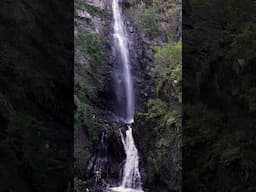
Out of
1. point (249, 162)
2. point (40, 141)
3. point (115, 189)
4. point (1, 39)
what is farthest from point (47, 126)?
point (249, 162)

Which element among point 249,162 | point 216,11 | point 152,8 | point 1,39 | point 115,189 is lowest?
point 115,189

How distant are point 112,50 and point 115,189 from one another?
3.93 ft

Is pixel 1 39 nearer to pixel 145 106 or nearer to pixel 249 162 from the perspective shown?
pixel 145 106

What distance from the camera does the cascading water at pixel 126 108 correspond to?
125 inches

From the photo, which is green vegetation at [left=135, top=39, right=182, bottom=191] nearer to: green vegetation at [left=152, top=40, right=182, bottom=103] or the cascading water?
green vegetation at [left=152, top=40, right=182, bottom=103]

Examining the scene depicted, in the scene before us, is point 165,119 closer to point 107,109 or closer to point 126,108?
point 126,108

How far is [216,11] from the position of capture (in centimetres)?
267

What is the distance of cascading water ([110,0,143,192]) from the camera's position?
3.17 m

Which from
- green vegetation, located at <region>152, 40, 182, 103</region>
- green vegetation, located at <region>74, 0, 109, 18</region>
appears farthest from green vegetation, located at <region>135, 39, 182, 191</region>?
green vegetation, located at <region>74, 0, 109, 18</region>

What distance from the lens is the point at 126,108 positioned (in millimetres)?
3328

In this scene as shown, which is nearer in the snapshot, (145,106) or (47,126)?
(47,126)

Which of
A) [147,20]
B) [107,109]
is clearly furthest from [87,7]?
[107,109]

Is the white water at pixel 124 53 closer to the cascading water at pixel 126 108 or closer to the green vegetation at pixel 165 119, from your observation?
the cascading water at pixel 126 108

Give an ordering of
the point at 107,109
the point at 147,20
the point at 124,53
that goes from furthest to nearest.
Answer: the point at 124,53 → the point at 147,20 → the point at 107,109
